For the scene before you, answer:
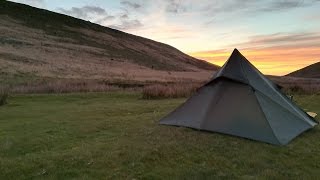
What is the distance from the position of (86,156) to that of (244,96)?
6.37 meters

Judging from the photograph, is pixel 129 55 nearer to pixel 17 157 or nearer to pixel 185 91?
pixel 185 91

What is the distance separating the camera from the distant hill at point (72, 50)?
214ft

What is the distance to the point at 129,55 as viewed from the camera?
392 ft

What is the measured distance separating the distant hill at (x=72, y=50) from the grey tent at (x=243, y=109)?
1561 inches

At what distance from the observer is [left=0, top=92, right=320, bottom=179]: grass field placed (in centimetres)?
1103

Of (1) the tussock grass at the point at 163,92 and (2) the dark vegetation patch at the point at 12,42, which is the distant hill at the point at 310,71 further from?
(1) the tussock grass at the point at 163,92

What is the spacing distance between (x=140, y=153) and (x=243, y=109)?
4.71 metres

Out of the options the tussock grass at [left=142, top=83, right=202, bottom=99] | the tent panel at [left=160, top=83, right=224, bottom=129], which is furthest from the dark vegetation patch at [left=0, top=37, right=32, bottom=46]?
the tent panel at [left=160, top=83, right=224, bottom=129]

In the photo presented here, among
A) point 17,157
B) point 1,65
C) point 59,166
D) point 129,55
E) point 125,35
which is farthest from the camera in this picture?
point 125,35

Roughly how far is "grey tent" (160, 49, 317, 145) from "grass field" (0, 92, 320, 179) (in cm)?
46

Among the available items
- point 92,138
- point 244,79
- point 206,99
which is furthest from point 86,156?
point 244,79

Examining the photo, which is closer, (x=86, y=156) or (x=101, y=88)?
(x=86, y=156)

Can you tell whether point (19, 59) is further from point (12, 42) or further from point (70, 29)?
point (70, 29)

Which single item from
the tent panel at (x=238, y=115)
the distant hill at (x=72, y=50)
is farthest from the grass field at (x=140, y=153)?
the distant hill at (x=72, y=50)
